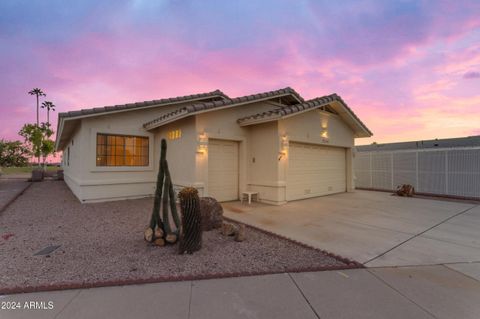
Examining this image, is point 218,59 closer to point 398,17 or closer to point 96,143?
point 96,143

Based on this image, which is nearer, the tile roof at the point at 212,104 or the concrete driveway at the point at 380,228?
the concrete driveway at the point at 380,228

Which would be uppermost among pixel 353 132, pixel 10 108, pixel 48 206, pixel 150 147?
pixel 10 108

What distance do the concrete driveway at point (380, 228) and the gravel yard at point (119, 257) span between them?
694mm

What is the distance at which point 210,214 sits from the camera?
5.24 m

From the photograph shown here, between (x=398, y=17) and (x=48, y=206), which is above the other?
(x=398, y=17)

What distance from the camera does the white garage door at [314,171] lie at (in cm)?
923

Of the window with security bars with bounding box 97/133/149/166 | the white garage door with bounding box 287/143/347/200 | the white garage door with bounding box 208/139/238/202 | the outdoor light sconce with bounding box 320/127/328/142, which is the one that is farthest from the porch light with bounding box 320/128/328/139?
the window with security bars with bounding box 97/133/149/166

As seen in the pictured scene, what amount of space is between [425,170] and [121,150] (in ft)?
49.7

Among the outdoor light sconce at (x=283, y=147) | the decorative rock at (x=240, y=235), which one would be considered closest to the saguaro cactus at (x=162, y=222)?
the decorative rock at (x=240, y=235)

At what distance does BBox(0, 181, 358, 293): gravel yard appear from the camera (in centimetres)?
295

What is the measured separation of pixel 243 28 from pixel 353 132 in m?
8.45

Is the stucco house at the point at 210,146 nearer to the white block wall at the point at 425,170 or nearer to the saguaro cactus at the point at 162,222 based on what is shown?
the saguaro cactus at the point at 162,222

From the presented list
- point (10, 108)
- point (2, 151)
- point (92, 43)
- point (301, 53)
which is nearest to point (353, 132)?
point (301, 53)

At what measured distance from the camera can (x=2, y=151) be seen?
42.7m
